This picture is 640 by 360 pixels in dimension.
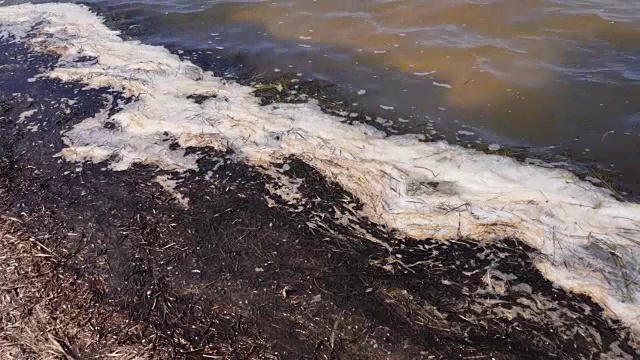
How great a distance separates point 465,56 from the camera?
234 inches

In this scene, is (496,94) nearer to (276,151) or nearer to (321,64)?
(321,64)

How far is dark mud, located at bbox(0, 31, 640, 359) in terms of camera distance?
9.62 feet

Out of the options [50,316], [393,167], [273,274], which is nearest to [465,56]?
[393,167]

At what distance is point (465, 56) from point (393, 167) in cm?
236

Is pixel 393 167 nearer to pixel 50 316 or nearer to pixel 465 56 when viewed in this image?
pixel 465 56

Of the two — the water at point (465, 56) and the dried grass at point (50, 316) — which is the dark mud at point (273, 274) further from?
the water at point (465, 56)

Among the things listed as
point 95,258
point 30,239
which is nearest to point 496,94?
point 95,258

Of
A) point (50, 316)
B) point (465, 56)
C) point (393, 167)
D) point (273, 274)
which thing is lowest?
point (50, 316)

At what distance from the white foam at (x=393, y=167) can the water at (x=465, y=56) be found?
0.57 meters

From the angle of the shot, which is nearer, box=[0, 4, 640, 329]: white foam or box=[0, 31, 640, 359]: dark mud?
box=[0, 31, 640, 359]: dark mud

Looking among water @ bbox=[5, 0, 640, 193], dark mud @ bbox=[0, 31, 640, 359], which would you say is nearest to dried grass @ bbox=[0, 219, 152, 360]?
dark mud @ bbox=[0, 31, 640, 359]

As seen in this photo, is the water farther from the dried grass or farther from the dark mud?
the dried grass

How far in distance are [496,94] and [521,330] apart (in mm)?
3103

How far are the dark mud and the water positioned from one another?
5.69ft
